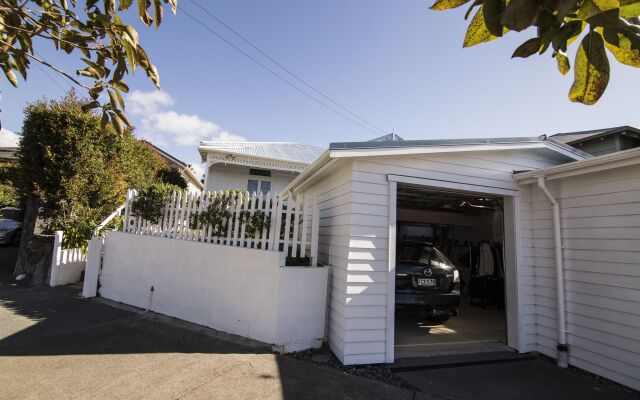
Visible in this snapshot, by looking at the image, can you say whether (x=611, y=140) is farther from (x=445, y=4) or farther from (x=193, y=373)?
(x=193, y=373)

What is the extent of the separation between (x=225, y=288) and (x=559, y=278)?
5047 millimetres

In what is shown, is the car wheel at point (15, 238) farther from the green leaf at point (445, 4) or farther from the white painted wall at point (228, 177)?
the green leaf at point (445, 4)

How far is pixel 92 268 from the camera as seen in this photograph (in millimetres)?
6617

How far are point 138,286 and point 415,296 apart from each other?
5206 mm

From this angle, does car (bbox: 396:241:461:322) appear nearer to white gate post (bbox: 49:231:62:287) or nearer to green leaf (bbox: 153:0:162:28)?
green leaf (bbox: 153:0:162:28)

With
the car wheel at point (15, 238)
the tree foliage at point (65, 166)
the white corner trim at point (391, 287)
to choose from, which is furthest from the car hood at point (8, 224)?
the white corner trim at point (391, 287)

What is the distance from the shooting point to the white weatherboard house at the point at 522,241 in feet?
13.3

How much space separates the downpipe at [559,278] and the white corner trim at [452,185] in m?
0.48

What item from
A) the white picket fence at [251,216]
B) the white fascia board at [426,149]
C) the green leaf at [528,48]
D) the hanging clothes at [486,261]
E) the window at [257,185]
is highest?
the window at [257,185]

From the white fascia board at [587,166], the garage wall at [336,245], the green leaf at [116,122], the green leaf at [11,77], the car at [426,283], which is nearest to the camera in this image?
the green leaf at [116,122]

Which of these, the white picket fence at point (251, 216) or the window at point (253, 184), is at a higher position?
the window at point (253, 184)

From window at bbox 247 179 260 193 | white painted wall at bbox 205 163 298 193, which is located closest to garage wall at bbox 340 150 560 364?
white painted wall at bbox 205 163 298 193

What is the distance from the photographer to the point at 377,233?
4.40 m

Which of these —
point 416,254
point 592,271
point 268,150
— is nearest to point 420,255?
point 416,254
